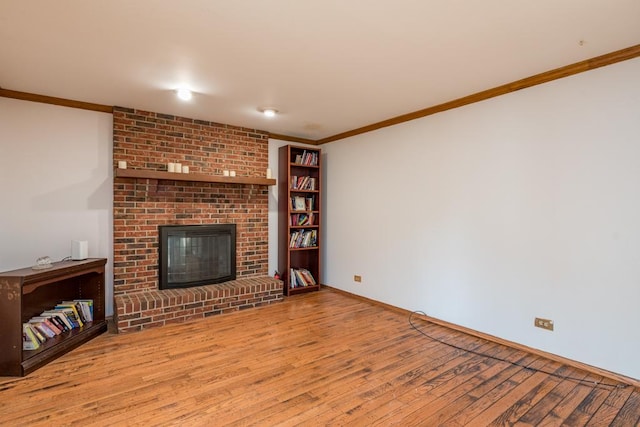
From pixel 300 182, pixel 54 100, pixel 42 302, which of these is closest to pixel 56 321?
pixel 42 302

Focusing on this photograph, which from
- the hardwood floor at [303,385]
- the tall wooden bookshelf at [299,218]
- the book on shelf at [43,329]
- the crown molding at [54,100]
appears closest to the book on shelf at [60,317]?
the book on shelf at [43,329]

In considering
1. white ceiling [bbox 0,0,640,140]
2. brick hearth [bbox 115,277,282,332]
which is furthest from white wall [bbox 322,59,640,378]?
brick hearth [bbox 115,277,282,332]

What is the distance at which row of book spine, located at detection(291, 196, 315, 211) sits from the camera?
4861 mm

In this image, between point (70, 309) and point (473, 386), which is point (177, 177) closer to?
point (70, 309)

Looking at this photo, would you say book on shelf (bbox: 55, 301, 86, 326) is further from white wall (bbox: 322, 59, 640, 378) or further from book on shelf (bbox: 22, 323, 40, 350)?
white wall (bbox: 322, 59, 640, 378)

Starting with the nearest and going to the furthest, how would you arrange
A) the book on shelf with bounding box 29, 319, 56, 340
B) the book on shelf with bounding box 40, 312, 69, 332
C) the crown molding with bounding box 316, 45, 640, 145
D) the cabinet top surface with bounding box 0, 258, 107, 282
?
1. the crown molding with bounding box 316, 45, 640, 145
2. the cabinet top surface with bounding box 0, 258, 107, 282
3. the book on shelf with bounding box 29, 319, 56, 340
4. the book on shelf with bounding box 40, 312, 69, 332

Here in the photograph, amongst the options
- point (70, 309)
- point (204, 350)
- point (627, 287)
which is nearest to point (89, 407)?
point (204, 350)

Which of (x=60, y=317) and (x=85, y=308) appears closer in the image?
(x=60, y=317)

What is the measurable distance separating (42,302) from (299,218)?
3.10 m

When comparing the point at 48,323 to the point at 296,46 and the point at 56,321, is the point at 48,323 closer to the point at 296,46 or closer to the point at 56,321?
the point at 56,321

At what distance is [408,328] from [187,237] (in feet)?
9.43

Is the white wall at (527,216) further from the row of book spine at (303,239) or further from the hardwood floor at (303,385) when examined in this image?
the row of book spine at (303,239)

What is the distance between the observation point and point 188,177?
378 cm

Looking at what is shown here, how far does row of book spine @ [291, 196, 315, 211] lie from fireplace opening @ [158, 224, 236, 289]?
97cm
